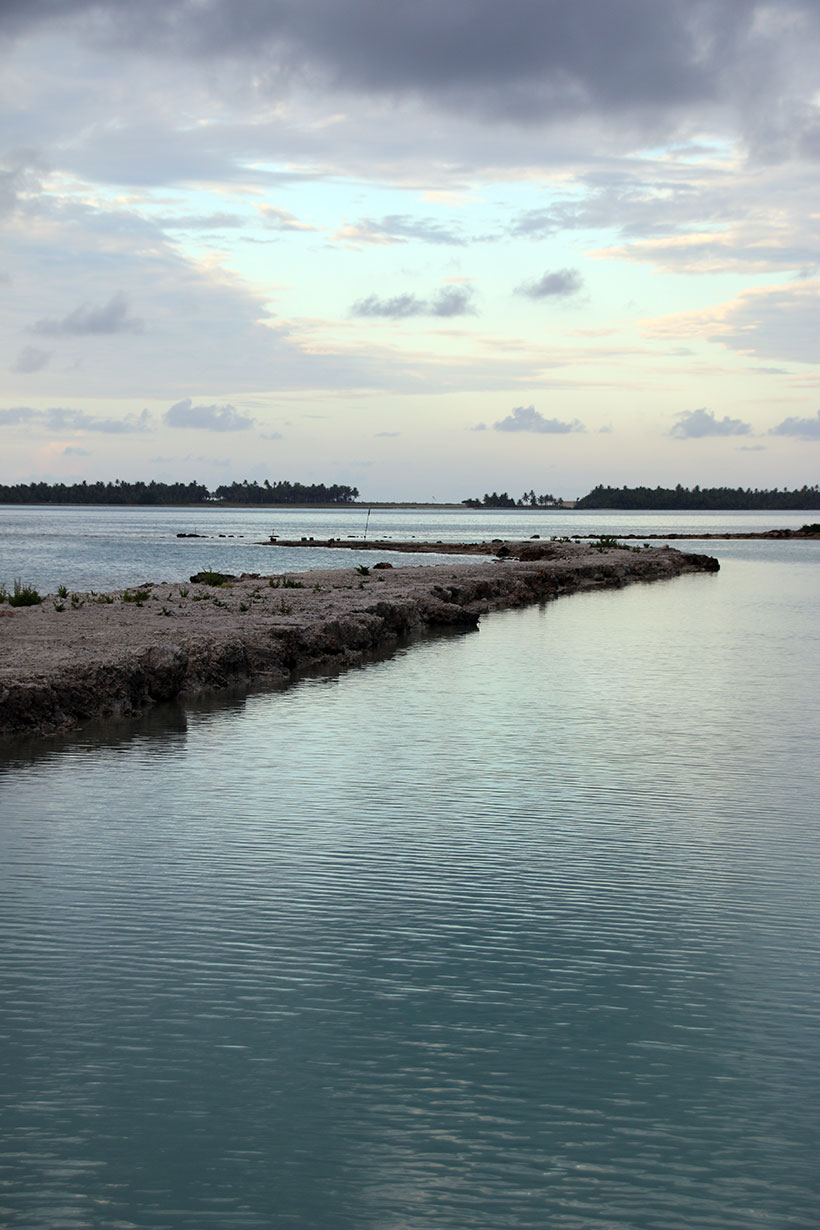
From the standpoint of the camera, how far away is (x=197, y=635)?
2536cm

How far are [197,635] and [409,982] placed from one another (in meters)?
16.8

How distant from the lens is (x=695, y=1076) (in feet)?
26.1

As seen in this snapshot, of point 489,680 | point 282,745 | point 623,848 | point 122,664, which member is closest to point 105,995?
point 623,848

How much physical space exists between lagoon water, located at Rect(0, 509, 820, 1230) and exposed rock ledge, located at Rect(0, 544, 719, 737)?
197 centimetres

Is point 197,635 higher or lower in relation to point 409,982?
higher

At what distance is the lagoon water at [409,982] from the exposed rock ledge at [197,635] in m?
1.97

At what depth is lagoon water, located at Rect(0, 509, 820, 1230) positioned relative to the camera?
6.75 meters

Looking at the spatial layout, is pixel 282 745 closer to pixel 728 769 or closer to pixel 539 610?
pixel 728 769

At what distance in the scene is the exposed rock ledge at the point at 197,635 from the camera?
20.0m

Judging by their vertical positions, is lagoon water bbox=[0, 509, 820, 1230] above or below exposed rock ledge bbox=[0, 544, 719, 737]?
below

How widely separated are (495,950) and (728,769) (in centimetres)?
830

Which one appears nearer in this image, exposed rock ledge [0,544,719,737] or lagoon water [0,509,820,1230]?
lagoon water [0,509,820,1230]

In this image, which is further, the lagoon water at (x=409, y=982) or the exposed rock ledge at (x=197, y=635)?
the exposed rock ledge at (x=197, y=635)

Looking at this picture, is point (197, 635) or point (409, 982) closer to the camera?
point (409, 982)
